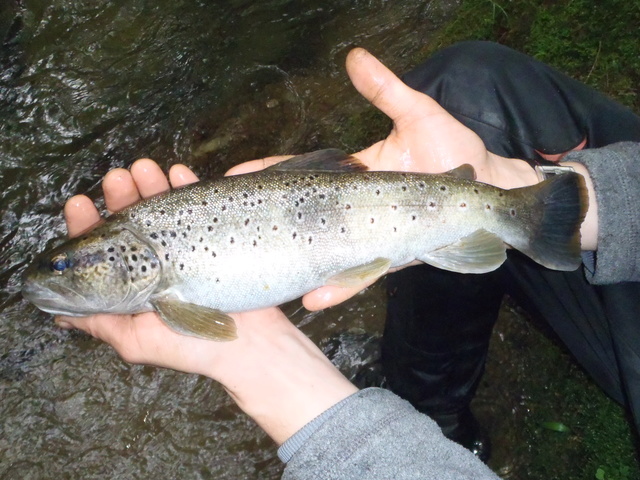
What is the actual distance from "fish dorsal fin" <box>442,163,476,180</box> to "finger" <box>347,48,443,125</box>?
412 millimetres

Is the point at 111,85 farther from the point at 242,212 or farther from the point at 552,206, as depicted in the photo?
the point at 552,206

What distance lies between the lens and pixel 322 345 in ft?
15.1

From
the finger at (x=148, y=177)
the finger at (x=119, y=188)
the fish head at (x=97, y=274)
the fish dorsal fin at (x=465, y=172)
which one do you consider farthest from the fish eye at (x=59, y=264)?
the fish dorsal fin at (x=465, y=172)

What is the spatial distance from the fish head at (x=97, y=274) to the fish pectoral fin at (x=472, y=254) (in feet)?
5.08

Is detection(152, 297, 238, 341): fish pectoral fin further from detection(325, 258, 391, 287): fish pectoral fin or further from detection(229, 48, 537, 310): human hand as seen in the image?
detection(229, 48, 537, 310): human hand

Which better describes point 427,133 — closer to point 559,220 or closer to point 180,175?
point 559,220

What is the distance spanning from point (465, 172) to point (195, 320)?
1.68 meters

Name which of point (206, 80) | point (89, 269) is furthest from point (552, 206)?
point (206, 80)

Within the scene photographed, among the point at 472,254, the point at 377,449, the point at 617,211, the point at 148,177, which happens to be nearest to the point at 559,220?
the point at 617,211

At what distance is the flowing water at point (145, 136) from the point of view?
4.18 meters

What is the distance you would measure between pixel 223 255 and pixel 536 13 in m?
4.26

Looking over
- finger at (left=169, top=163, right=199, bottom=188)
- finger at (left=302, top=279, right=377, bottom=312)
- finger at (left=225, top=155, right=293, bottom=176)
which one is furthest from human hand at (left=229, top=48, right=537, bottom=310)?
finger at (left=169, top=163, right=199, bottom=188)

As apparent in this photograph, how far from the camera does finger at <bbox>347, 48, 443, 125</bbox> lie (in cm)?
321

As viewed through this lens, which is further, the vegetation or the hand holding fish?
the vegetation
